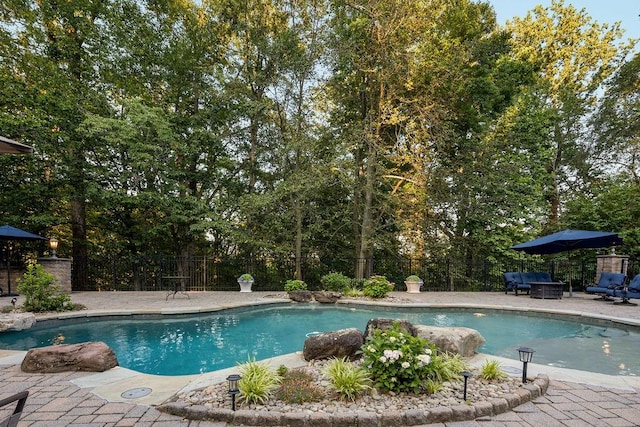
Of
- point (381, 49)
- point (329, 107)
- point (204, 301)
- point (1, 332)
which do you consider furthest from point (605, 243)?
point (1, 332)

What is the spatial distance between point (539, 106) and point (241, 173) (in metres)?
13.3

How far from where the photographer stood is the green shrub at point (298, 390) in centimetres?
304

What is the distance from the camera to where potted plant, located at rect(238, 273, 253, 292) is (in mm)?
11782

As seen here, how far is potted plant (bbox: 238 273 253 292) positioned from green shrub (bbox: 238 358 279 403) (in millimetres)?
8556

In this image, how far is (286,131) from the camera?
529 inches

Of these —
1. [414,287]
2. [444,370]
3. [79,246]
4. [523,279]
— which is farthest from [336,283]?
[79,246]

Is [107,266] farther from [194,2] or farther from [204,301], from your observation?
[194,2]

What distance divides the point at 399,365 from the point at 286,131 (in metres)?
11.4

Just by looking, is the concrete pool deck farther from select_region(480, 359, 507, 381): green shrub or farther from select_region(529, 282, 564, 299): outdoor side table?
select_region(529, 282, 564, 299): outdoor side table

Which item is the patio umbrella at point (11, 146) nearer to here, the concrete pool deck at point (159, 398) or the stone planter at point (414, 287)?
the concrete pool deck at point (159, 398)

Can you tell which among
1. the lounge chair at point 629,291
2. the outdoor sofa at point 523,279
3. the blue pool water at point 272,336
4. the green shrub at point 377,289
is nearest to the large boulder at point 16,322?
the blue pool water at point 272,336

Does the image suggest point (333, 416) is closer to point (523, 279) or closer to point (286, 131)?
point (523, 279)

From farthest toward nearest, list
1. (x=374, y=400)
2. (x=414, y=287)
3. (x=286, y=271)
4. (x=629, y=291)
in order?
(x=286, y=271) → (x=414, y=287) → (x=629, y=291) → (x=374, y=400)

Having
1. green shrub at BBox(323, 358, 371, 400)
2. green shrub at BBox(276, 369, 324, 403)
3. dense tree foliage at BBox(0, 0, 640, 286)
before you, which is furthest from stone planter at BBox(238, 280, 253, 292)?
green shrub at BBox(323, 358, 371, 400)
